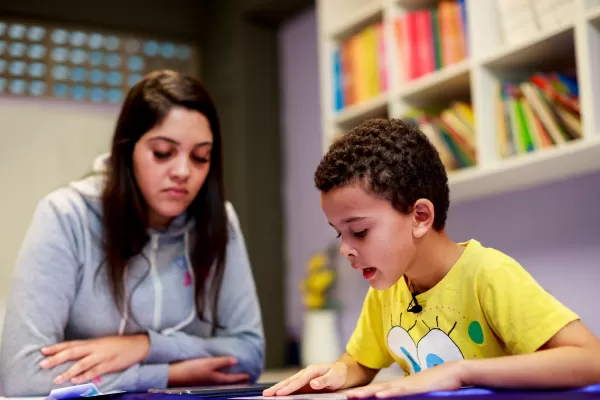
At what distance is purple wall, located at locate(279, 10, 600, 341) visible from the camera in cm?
199

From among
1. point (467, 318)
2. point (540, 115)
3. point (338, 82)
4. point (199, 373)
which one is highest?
point (338, 82)

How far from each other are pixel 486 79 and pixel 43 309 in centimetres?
136

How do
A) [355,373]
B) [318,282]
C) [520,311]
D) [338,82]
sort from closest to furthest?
[520,311], [355,373], [338,82], [318,282]

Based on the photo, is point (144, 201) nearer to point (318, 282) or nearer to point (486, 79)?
point (486, 79)

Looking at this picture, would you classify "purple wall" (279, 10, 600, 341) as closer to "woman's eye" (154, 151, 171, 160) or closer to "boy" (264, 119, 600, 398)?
"boy" (264, 119, 600, 398)

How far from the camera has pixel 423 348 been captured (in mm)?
1099

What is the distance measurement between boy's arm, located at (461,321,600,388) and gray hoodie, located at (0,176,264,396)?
0.79m

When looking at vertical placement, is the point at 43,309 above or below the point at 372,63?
below

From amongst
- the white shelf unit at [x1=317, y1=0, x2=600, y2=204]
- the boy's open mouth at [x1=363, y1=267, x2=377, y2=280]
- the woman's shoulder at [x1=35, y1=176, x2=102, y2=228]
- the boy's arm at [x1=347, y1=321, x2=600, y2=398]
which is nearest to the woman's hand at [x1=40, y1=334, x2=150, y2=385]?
the woman's shoulder at [x1=35, y1=176, x2=102, y2=228]

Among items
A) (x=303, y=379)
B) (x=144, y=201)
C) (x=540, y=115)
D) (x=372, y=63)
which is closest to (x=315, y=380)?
(x=303, y=379)

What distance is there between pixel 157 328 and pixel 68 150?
2.03m

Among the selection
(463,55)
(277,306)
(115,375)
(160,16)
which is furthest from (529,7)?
(160,16)

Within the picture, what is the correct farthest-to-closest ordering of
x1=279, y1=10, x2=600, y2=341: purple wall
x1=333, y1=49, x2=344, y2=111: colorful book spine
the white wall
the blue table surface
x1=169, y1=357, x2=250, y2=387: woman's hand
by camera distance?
1. the white wall
2. x1=333, y1=49, x2=344, y2=111: colorful book spine
3. x1=279, y1=10, x2=600, y2=341: purple wall
4. x1=169, y1=357, x2=250, y2=387: woman's hand
5. the blue table surface

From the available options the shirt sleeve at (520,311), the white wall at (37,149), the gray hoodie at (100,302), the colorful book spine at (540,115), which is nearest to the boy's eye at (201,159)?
the gray hoodie at (100,302)
